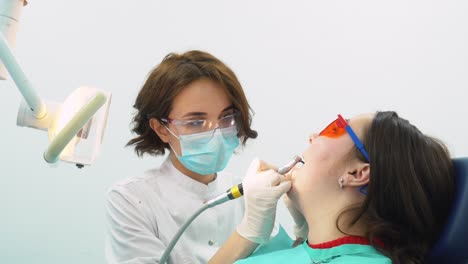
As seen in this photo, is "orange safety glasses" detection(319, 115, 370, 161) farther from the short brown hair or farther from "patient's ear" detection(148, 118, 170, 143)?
"patient's ear" detection(148, 118, 170, 143)

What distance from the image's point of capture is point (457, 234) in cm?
111

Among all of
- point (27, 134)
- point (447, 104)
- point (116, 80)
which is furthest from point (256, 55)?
point (27, 134)

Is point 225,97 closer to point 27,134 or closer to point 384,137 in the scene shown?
point 384,137

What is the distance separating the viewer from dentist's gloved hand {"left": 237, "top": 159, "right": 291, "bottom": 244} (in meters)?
1.32

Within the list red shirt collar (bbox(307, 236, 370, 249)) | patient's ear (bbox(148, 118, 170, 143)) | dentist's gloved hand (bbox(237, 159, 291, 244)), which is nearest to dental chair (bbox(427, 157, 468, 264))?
red shirt collar (bbox(307, 236, 370, 249))

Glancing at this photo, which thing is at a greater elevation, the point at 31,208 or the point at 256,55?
the point at 256,55

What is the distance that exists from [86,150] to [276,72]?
1902mm

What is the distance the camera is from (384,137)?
124cm

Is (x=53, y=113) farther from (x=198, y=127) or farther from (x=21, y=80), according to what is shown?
(x=198, y=127)

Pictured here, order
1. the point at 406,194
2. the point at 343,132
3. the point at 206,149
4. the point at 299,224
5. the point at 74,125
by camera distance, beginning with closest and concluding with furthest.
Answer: the point at 74,125 < the point at 406,194 < the point at 343,132 < the point at 299,224 < the point at 206,149

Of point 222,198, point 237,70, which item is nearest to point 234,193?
point 222,198

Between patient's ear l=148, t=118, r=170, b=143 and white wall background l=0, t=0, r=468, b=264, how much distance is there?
3.60ft

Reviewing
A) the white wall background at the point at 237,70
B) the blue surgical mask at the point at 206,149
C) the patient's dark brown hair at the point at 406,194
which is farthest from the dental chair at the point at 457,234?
the white wall background at the point at 237,70

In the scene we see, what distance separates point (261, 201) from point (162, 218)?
447mm
